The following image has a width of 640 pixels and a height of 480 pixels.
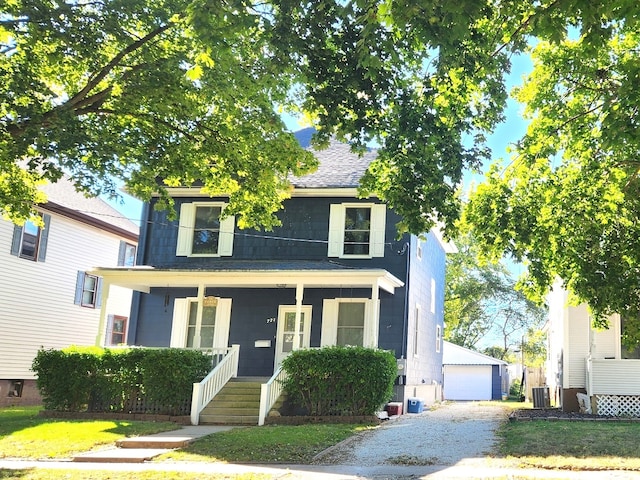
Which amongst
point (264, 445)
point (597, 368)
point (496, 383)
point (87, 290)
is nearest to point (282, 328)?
point (264, 445)

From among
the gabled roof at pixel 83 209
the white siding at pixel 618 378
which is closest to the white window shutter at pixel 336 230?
the white siding at pixel 618 378

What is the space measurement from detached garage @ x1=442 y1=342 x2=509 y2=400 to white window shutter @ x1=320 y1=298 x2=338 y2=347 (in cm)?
2141

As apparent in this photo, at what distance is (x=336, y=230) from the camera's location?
2002 centimetres

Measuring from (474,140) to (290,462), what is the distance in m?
5.55

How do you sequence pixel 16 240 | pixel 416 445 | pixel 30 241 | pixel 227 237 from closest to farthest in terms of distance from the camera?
1. pixel 416 445
2. pixel 227 237
3. pixel 16 240
4. pixel 30 241

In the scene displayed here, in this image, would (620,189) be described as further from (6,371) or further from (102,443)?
(6,371)

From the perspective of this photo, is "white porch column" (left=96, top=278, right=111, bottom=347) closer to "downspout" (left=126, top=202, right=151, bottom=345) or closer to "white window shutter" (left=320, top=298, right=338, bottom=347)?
"downspout" (left=126, top=202, right=151, bottom=345)

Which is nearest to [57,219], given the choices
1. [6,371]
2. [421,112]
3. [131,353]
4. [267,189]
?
[6,371]

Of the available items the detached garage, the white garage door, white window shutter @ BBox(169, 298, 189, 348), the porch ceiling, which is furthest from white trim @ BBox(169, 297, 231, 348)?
the white garage door

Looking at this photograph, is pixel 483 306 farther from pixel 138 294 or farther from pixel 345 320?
pixel 138 294

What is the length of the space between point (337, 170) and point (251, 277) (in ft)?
17.6

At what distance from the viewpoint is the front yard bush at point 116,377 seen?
628 inches

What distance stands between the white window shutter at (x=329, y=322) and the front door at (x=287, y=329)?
460 mm

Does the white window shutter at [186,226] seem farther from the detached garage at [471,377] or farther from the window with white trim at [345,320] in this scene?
the detached garage at [471,377]
